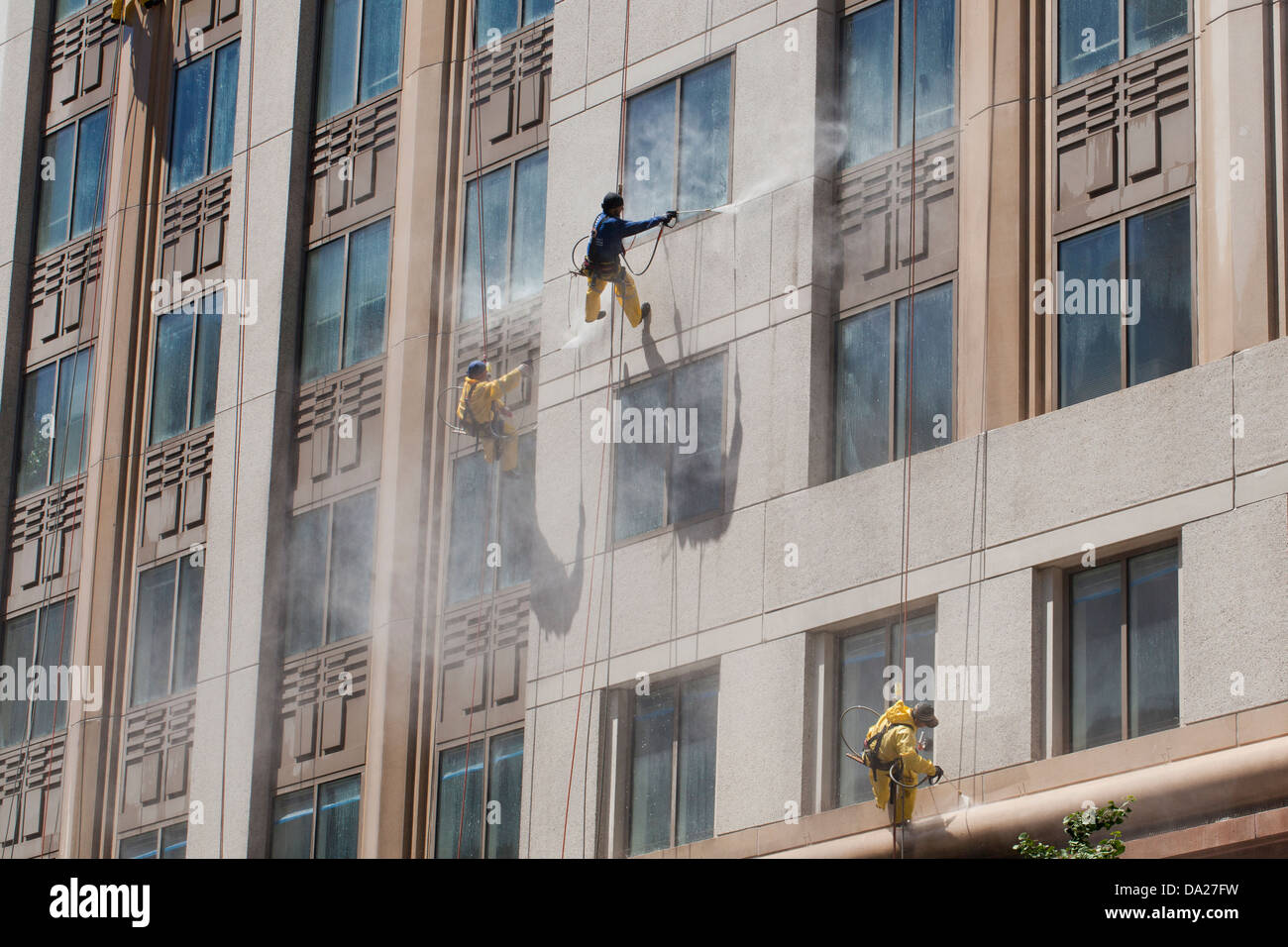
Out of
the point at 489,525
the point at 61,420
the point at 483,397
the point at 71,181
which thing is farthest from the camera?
the point at 71,181

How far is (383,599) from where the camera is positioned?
35.2 meters

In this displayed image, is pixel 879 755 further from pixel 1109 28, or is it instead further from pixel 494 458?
pixel 494 458

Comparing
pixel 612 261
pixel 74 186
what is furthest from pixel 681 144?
pixel 74 186

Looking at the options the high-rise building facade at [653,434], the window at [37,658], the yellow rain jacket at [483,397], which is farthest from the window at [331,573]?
the window at [37,658]

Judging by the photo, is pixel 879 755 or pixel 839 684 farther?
pixel 839 684

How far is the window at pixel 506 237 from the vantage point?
3512 cm

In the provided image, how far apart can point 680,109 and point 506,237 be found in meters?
3.73

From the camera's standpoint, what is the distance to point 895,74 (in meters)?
30.9

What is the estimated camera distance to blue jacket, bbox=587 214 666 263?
3094 centimetres

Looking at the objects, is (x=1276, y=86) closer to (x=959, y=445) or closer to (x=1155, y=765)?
(x=959, y=445)

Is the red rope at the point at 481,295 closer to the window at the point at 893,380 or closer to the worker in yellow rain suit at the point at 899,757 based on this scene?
the window at the point at 893,380

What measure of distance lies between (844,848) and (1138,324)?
642 cm
